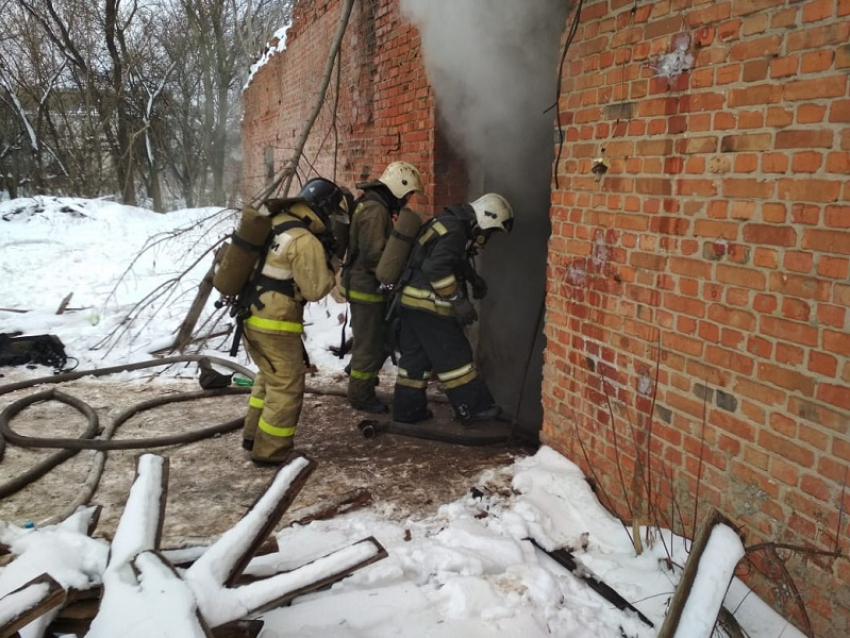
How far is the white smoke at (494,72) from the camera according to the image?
443 centimetres

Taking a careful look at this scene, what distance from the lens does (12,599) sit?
167cm

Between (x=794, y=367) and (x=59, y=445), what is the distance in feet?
14.4

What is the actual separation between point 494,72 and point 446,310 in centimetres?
191

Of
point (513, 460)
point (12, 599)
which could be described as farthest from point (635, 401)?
point (12, 599)

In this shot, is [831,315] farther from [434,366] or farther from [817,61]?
[434,366]

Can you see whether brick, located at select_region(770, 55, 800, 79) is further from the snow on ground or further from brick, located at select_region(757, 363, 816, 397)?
the snow on ground

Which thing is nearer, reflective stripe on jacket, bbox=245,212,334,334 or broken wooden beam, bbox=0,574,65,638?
broken wooden beam, bbox=0,574,65,638

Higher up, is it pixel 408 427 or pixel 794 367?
pixel 794 367

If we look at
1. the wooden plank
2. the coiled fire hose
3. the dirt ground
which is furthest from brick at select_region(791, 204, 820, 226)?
the coiled fire hose

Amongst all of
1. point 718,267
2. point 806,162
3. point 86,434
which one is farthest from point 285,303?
point 806,162

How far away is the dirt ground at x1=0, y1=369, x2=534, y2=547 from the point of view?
3578mm

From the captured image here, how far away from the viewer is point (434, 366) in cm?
465

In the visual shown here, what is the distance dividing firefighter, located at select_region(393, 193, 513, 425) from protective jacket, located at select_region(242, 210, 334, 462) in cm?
79

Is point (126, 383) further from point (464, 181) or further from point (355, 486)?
point (464, 181)
